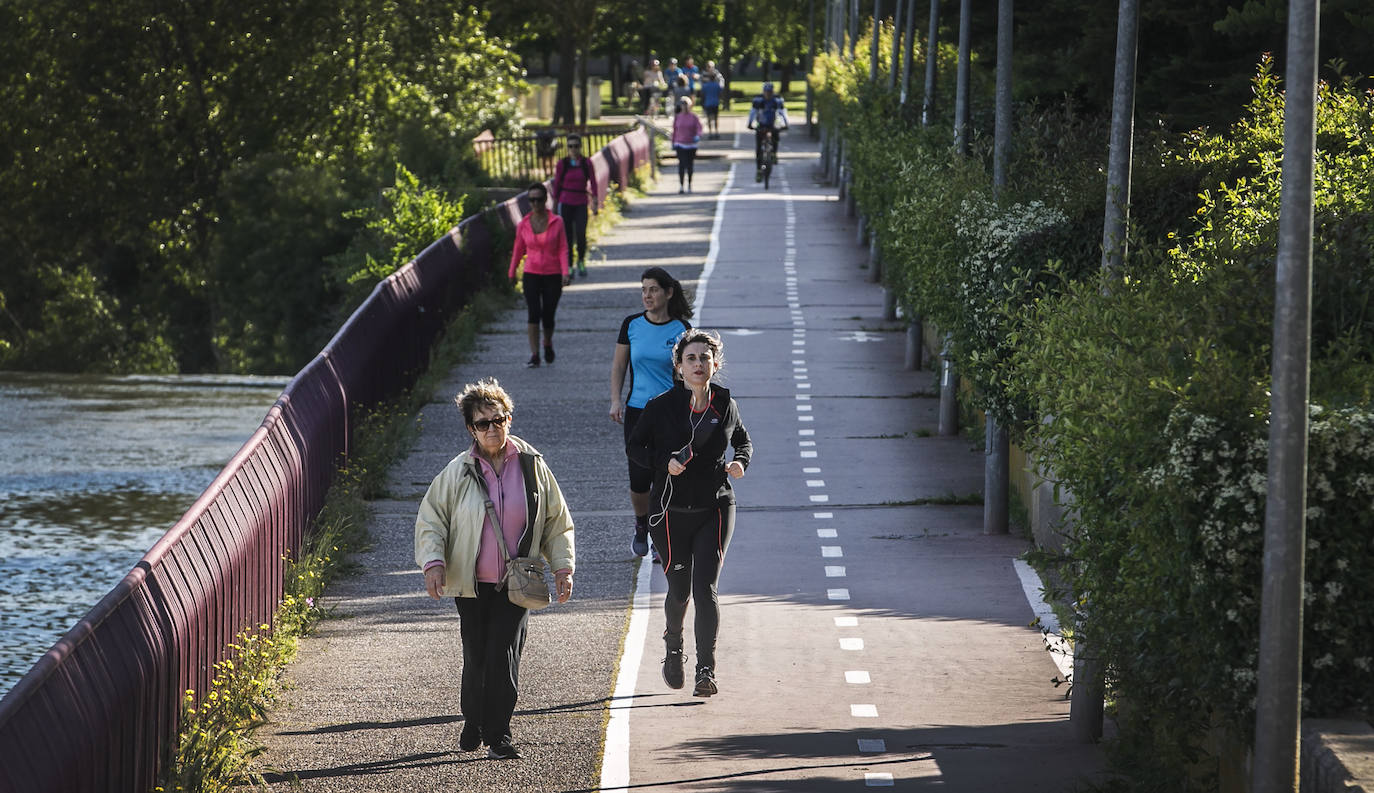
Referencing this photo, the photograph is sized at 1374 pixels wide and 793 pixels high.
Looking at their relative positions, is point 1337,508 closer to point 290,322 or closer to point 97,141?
point 290,322

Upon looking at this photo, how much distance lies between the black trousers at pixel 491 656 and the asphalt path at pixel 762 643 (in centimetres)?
23

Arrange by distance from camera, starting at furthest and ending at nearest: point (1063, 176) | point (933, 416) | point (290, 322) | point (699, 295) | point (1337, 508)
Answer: point (290, 322)
point (699, 295)
point (933, 416)
point (1063, 176)
point (1337, 508)

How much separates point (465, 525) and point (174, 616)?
1440 millimetres

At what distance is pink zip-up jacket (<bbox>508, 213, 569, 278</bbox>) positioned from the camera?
20344 mm

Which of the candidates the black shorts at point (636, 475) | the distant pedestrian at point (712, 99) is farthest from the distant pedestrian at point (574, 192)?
the distant pedestrian at point (712, 99)

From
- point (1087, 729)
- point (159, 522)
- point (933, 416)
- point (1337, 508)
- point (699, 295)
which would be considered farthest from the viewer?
point (699, 295)

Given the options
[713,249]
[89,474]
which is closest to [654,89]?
[713,249]

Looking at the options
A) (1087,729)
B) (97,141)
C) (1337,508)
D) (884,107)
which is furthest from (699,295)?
(97,141)

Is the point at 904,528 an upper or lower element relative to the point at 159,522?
upper

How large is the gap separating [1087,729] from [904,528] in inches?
210

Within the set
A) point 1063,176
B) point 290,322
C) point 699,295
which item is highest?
point 1063,176

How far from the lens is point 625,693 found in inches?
407

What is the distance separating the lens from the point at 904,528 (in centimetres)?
1470

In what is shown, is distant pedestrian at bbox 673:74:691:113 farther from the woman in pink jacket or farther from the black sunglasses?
the black sunglasses
